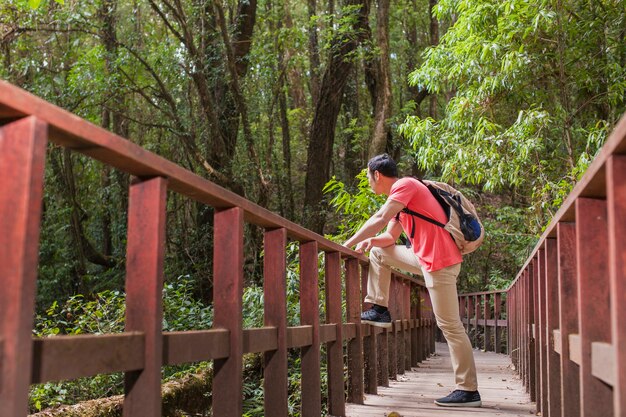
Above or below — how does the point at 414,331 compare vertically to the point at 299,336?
below

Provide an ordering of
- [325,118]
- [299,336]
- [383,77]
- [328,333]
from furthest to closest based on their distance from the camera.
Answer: [325,118] → [383,77] → [328,333] → [299,336]

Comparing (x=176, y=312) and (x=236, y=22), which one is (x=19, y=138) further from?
(x=236, y=22)

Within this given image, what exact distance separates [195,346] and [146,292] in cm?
43

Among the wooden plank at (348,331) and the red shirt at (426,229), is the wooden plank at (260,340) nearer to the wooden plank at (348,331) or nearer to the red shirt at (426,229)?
the wooden plank at (348,331)

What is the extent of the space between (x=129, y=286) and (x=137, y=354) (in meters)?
0.20

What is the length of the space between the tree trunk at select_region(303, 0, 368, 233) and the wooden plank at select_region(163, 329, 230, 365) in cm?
1105

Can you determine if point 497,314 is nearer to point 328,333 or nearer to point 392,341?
point 392,341

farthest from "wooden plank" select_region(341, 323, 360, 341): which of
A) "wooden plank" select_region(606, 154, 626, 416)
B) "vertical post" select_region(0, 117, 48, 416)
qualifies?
"vertical post" select_region(0, 117, 48, 416)

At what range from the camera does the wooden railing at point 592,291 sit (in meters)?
1.89

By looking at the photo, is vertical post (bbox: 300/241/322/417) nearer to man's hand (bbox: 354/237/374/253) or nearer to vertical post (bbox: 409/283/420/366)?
man's hand (bbox: 354/237/374/253)

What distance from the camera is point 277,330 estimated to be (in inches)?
138

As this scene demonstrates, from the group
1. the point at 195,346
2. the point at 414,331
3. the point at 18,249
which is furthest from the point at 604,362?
the point at 414,331

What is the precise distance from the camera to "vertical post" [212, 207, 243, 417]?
279 centimetres

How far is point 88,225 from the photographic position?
1936 cm
